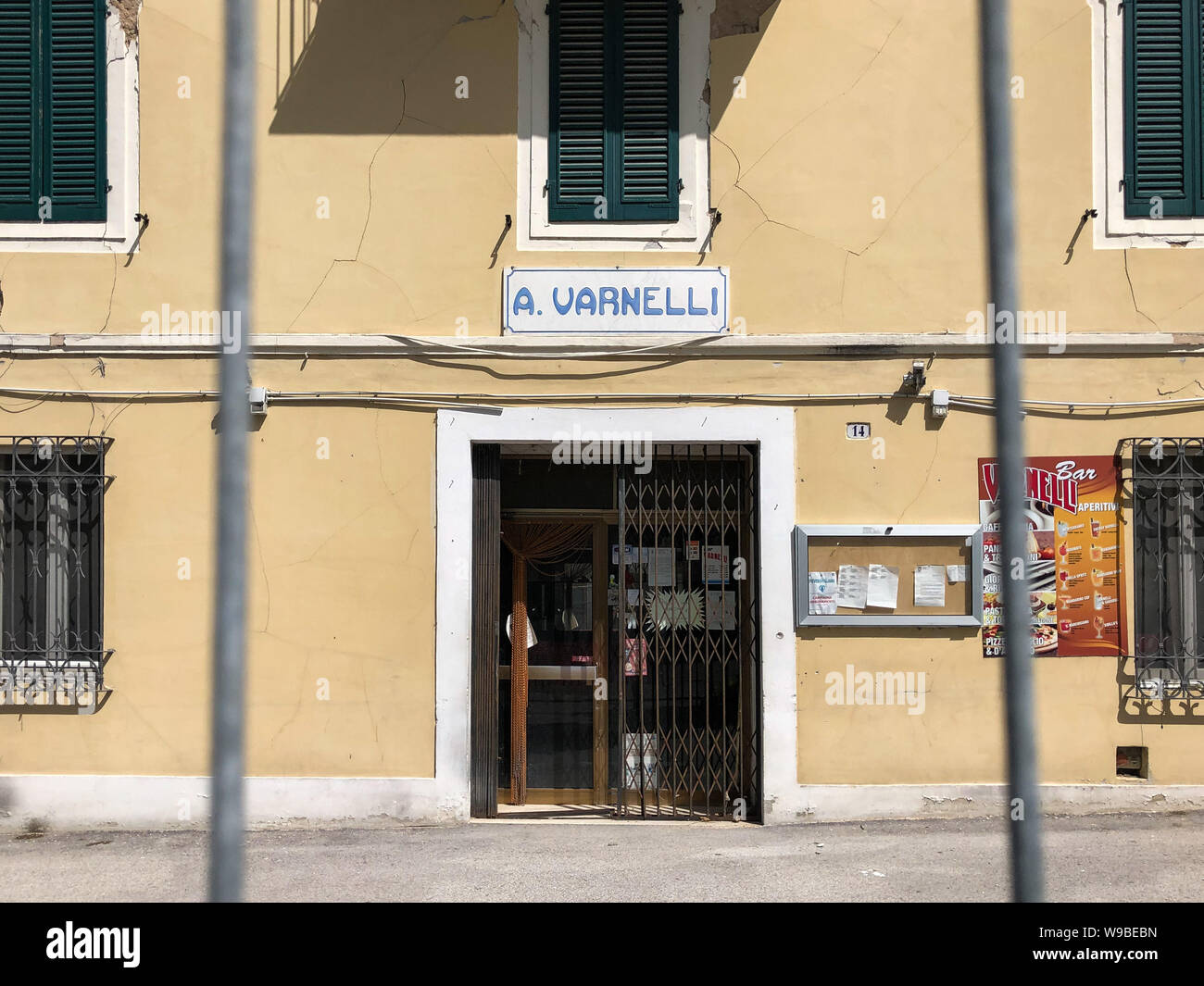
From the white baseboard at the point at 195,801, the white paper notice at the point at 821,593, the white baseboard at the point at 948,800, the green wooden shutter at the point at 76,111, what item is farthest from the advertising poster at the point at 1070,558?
the green wooden shutter at the point at 76,111

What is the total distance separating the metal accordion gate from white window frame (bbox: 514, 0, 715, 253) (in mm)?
1509

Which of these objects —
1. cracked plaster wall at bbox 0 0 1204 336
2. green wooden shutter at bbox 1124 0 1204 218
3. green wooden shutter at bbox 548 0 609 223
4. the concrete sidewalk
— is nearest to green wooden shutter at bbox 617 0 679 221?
green wooden shutter at bbox 548 0 609 223

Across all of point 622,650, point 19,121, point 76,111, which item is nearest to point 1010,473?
point 622,650

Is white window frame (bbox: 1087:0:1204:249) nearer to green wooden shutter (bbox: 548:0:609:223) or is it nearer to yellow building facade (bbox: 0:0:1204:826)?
yellow building facade (bbox: 0:0:1204:826)

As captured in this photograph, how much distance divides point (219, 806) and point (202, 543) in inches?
208

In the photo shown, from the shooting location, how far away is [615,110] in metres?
8.10

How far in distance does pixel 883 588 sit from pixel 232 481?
5696mm

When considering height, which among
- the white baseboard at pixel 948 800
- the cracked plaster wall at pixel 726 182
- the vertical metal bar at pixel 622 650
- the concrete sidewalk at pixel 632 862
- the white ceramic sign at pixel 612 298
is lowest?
the concrete sidewalk at pixel 632 862

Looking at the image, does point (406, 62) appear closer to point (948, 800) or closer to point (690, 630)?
point (690, 630)

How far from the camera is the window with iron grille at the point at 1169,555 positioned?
7.90m

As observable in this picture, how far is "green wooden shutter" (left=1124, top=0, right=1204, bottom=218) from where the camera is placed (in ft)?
26.2

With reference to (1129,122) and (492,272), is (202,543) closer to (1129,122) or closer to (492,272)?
(492,272)

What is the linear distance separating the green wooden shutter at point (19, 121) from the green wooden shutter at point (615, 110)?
3708mm

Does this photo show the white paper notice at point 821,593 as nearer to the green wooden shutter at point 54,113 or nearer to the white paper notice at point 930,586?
the white paper notice at point 930,586
